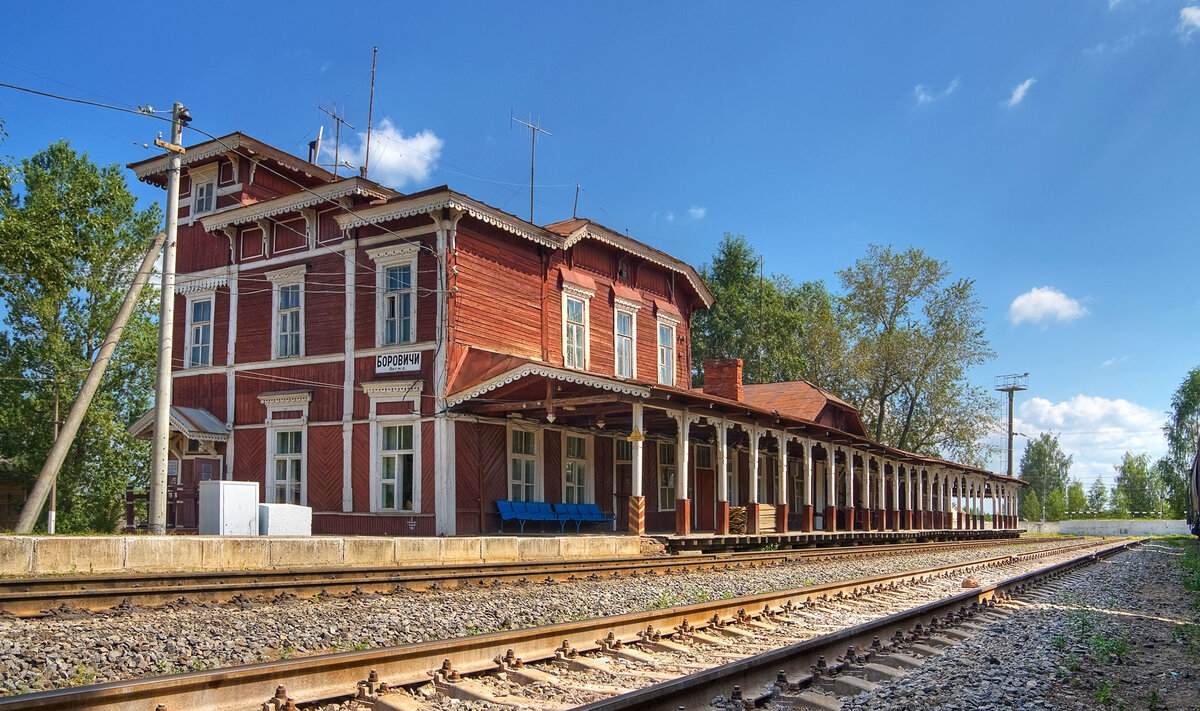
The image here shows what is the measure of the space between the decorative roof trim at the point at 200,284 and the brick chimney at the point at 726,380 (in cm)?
1346

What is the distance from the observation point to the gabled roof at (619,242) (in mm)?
24141

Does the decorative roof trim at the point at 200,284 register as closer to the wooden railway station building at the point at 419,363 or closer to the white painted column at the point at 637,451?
the wooden railway station building at the point at 419,363

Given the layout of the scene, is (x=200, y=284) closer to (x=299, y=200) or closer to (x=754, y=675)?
(x=299, y=200)

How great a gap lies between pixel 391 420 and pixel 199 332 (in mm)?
7478

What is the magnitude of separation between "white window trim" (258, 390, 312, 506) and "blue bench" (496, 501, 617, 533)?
5.07m

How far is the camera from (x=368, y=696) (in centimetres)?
523

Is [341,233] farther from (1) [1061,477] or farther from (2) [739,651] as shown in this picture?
(1) [1061,477]

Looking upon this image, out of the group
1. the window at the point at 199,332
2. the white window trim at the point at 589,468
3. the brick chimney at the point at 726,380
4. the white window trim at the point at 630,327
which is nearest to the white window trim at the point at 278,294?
the window at the point at 199,332

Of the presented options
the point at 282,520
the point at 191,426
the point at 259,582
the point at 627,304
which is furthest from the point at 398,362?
the point at 259,582

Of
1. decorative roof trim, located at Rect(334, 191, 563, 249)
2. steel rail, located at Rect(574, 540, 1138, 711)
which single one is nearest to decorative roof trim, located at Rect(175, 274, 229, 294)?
decorative roof trim, located at Rect(334, 191, 563, 249)

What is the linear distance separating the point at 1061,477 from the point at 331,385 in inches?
4543

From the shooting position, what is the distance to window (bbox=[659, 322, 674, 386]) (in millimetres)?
28438

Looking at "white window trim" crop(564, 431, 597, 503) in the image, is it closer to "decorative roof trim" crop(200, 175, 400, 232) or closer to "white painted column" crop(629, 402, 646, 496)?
"white painted column" crop(629, 402, 646, 496)

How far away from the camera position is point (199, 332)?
82.3 ft
